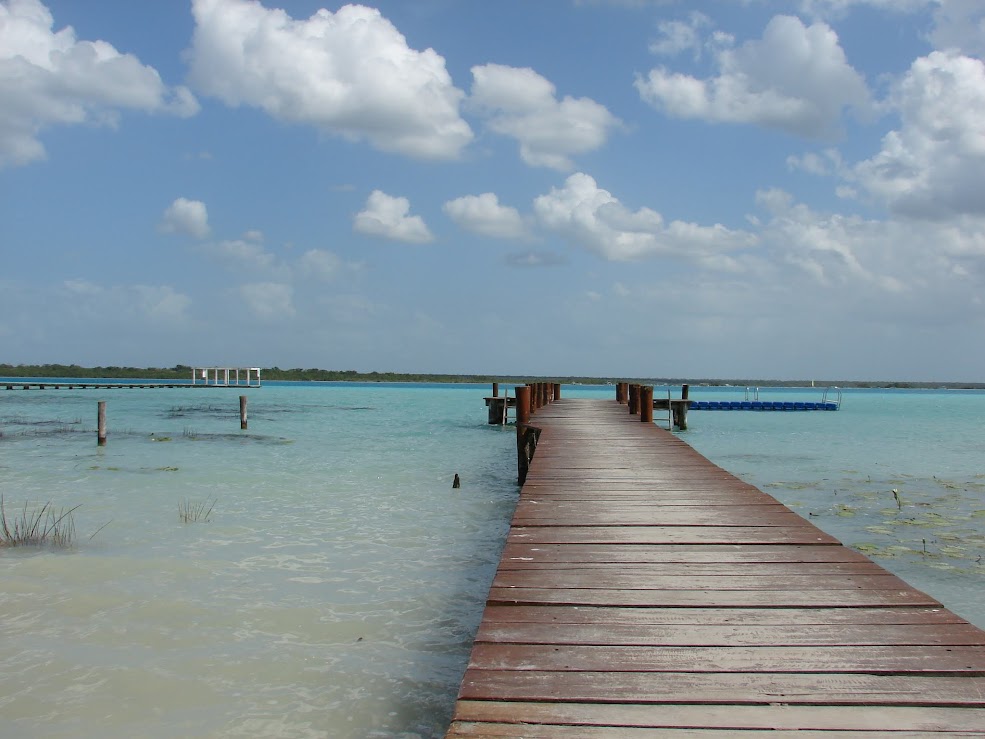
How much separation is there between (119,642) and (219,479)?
30.4ft

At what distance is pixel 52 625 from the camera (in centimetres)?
607

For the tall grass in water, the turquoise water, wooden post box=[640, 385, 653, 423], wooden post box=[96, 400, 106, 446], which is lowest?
the turquoise water

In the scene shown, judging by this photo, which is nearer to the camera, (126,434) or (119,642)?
(119,642)

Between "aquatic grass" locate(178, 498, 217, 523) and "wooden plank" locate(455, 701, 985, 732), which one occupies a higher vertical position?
"wooden plank" locate(455, 701, 985, 732)

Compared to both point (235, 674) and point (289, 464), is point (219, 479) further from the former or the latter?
point (235, 674)

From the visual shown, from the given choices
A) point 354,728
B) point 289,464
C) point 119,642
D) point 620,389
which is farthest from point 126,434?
point 354,728

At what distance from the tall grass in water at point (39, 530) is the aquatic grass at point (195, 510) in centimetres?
141

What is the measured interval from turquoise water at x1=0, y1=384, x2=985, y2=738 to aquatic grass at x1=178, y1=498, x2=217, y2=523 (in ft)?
0.36

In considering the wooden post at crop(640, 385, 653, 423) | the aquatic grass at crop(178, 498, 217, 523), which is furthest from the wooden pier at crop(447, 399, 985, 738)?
the wooden post at crop(640, 385, 653, 423)

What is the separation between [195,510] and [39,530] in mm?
2081

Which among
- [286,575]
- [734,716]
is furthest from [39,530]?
[734,716]

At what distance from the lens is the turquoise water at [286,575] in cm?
477

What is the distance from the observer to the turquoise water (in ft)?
15.6

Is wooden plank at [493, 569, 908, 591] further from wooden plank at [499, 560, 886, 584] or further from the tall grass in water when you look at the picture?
the tall grass in water
